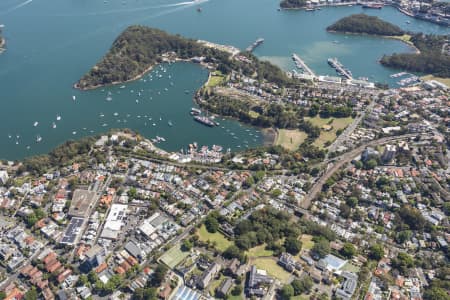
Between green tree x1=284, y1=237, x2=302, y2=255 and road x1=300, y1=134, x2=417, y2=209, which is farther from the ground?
road x1=300, y1=134, x2=417, y2=209

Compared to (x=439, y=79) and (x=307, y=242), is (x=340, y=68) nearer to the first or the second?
(x=439, y=79)

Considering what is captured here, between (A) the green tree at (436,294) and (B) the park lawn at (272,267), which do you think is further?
(B) the park lawn at (272,267)

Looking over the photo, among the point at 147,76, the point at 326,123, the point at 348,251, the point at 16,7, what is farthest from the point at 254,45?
the point at 16,7

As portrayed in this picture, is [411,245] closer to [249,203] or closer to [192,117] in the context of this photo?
[249,203]

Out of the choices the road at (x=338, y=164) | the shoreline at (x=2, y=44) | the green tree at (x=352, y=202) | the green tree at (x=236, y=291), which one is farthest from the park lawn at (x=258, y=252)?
the shoreline at (x=2, y=44)

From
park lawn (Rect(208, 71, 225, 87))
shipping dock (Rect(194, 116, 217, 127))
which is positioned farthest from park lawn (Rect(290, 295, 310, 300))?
park lawn (Rect(208, 71, 225, 87))

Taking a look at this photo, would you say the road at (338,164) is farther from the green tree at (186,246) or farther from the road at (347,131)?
the green tree at (186,246)

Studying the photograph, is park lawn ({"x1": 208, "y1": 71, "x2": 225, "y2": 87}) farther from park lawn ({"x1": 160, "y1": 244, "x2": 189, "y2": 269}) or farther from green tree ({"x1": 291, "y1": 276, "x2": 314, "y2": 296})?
green tree ({"x1": 291, "y1": 276, "x2": 314, "y2": 296})
